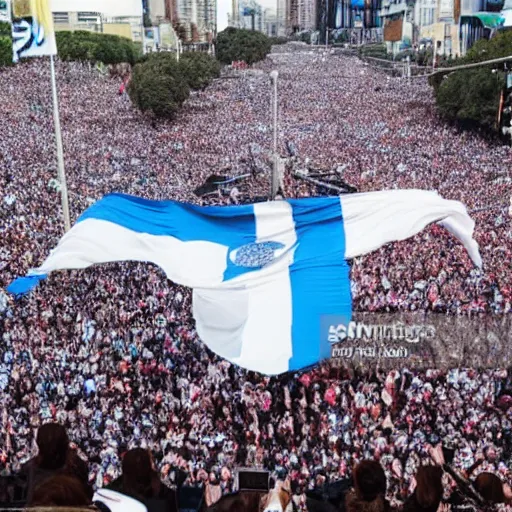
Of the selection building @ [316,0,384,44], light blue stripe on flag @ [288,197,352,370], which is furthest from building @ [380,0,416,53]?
light blue stripe on flag @ [288,197,352,370]

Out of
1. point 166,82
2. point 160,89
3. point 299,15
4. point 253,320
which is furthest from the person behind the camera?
point 299,15

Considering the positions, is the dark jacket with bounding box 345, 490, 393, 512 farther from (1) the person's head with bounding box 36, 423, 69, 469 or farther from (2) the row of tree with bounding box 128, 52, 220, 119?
(2) the row of tree with bounding box 128, 52, 220, 119

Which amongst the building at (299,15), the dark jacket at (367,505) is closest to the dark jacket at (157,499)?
the dark jacket at (367,505)

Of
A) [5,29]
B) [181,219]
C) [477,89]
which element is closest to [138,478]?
[181,219]

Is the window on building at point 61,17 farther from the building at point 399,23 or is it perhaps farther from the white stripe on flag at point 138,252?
the white stripe on flag at point 138,252

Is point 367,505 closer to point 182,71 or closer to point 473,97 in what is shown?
point 473,97
